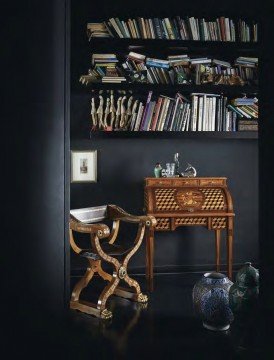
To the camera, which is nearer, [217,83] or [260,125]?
[260,125]

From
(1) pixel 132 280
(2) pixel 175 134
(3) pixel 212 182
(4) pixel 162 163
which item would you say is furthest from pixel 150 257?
(2) pixel 175 134

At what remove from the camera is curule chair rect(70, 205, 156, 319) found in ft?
12.5

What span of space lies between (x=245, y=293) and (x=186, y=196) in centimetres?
187

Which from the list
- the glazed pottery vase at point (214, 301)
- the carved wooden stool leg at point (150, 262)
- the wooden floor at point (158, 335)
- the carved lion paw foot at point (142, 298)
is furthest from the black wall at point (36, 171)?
the carved wooden stool leg at point (150, 262)

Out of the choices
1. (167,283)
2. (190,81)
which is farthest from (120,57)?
(167,283)

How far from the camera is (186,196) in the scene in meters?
4.81

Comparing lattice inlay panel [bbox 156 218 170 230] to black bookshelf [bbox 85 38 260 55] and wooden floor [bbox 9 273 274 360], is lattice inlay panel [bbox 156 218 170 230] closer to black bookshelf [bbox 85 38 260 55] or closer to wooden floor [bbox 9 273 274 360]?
wooden floor [bbox 9 273 274 360]

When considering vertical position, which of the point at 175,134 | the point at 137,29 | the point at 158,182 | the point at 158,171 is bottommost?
the point at 158,182

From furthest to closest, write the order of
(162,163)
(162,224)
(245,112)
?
(162,163) < (245,112) < (162,224)

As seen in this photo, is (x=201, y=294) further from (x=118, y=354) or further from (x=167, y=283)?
(x=167, y=283)

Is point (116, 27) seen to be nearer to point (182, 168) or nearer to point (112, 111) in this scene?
point (112, 111)

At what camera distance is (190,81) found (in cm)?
504

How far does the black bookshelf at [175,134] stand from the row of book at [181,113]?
0.12 feet

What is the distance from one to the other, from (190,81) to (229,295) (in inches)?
99.1
